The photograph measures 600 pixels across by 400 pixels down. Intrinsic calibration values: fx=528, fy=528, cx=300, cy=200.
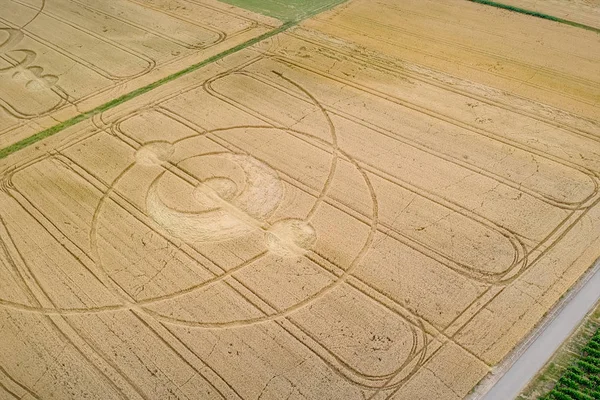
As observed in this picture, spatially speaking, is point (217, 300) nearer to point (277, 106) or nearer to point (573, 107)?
point (277, 106)

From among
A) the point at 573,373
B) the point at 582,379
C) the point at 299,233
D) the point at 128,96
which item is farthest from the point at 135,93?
the point at 582,379

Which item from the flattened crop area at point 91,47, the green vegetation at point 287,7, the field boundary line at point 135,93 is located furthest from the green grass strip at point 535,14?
the flattened crop area at point 91,47

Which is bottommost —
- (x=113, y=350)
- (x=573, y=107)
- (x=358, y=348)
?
(x=113, y=350)

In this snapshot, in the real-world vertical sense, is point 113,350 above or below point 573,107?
below

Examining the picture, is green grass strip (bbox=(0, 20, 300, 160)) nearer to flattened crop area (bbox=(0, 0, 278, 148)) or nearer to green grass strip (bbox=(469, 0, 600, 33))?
flattened crop area (bbox=(0, 0, 278, 148))

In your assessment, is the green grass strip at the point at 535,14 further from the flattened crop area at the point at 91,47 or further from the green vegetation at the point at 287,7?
the flattened crop area at the point at 91,47

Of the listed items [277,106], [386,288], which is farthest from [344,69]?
[386,288]

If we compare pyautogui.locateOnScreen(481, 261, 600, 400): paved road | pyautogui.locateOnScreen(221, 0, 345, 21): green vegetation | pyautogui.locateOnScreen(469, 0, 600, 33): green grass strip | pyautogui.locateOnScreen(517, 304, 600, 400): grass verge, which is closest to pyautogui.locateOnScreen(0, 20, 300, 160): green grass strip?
pyautogui.locateOnScreen(221, 0, 345, 21): green vegetation

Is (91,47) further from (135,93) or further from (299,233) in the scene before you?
(299,233)

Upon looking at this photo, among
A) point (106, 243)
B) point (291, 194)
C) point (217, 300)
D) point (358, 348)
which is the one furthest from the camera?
point (291, 194)
